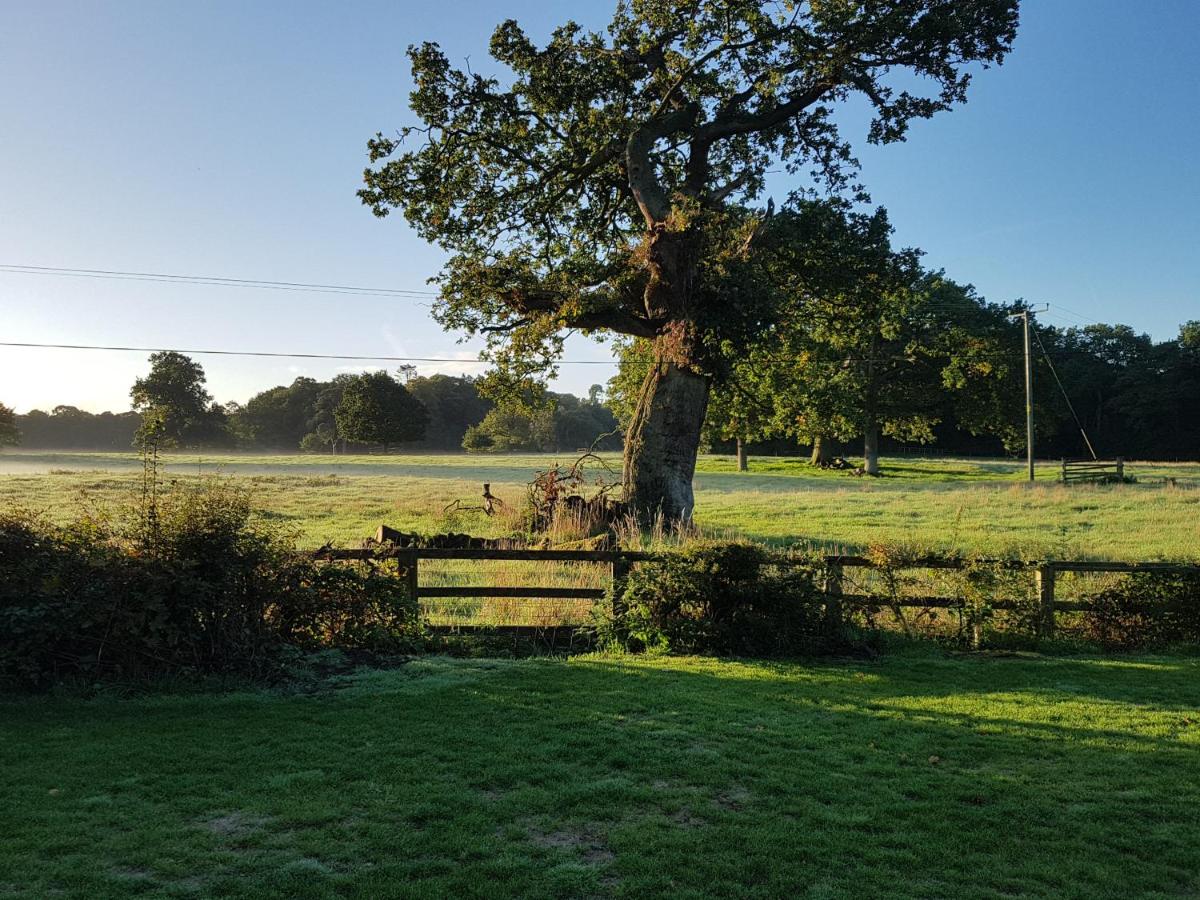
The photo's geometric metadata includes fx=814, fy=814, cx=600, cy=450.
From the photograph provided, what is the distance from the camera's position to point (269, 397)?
383 ft

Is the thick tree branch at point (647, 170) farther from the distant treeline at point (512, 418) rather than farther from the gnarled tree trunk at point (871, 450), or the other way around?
the distant treeline at point (512, 418)

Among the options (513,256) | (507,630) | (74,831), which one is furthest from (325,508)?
(74,831)

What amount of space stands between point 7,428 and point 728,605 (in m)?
94.1

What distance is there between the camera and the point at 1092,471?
1679 inches

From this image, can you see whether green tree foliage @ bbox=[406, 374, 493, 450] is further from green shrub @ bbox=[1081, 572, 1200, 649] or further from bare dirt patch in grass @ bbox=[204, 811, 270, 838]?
bare dirt patch in grass @ bbox=[204, 811, 270, 838]

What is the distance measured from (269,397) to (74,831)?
121651mm

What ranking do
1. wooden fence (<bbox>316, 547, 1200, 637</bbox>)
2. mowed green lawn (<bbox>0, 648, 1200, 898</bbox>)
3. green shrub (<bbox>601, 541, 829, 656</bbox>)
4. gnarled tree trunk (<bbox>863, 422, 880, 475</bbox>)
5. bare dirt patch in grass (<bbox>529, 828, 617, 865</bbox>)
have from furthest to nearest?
1. gnarled tree trunk (<bbox>863, 422, 880, 475</bbox>)
2. wooden fence (<bbox>316, 547, 1200, 637</bbox>)
3. green shrub (<bbox>601, 541, 829, 656</bbox>)
4. bare dirt patch in grass (<bbox>529, 828, 617, 865</bbox>)
5. mowed green lawn (<bbox>0, 648, 1200, 898</bbox>)

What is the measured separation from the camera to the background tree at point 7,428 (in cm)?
8050

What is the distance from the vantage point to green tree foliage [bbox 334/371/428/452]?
9144cm

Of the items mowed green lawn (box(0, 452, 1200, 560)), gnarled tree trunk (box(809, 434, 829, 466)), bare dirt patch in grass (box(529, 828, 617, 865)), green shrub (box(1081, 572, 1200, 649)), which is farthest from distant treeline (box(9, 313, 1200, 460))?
bare dirt patch in grass (box(529, 828, 617, 865))

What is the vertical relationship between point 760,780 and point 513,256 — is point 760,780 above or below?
below

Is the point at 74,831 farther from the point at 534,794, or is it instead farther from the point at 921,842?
the point at 921,842

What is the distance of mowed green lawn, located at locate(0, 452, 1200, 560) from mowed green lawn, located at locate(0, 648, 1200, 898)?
127 inches

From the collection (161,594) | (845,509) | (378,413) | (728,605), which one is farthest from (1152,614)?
(378,413)
